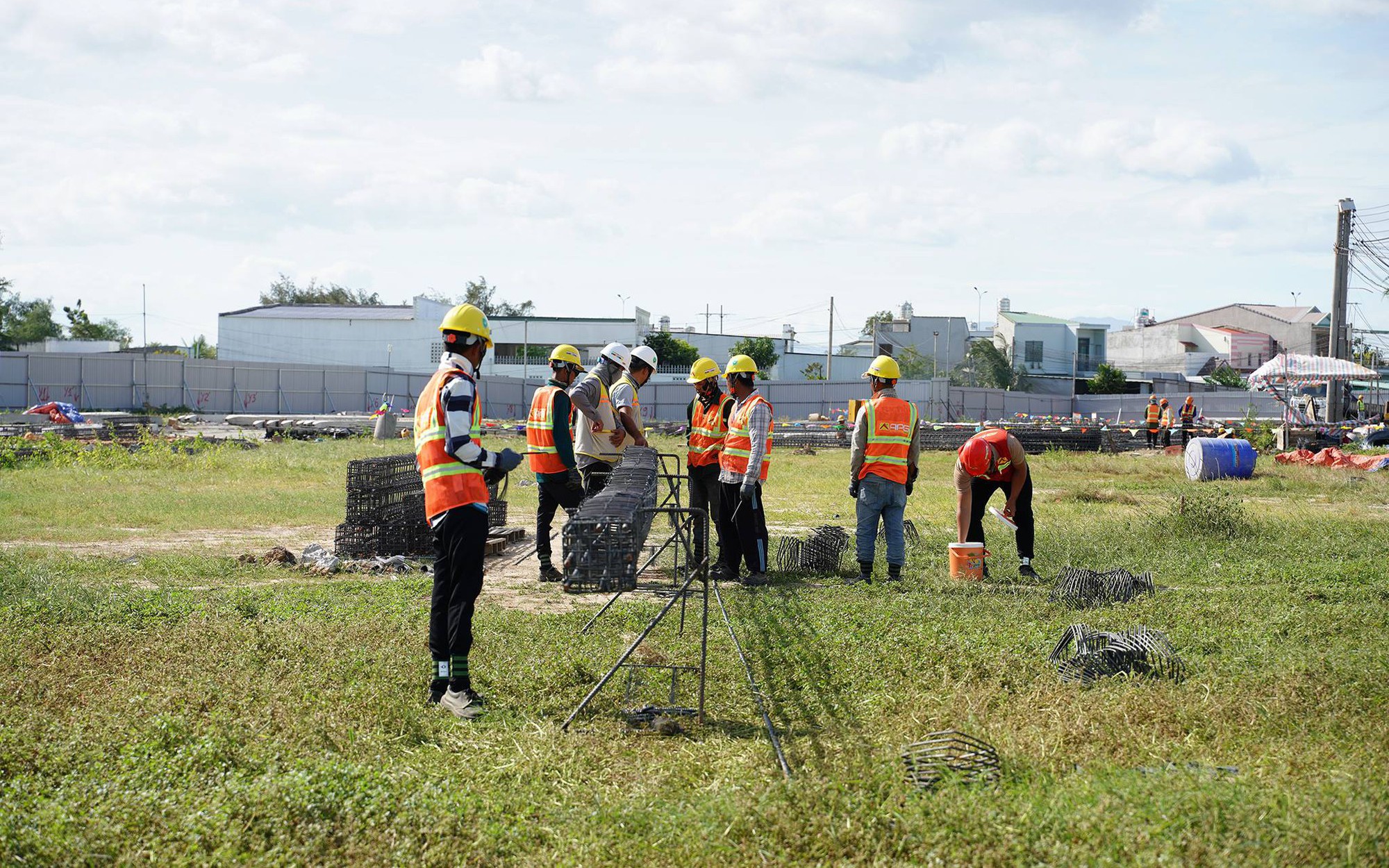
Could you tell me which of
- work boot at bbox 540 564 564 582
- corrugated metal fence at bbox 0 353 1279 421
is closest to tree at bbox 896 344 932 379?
corrugated metal fence at bbox 0 353 1279 421

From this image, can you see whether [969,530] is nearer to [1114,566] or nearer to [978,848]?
[1114,566]

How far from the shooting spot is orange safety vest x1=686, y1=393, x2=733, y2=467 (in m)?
9.98

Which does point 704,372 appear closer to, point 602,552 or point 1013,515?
point 1013,515

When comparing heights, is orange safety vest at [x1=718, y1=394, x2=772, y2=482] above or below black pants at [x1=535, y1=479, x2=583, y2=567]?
above

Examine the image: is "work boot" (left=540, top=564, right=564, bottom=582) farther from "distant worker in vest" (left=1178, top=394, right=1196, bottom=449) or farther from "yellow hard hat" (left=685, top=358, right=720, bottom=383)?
"distant worker in vest" (left=1178, top=394, right=1196, bottom=449)

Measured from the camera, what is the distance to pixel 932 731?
5.05 meters

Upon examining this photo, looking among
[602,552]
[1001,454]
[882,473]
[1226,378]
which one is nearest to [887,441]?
[882,473]

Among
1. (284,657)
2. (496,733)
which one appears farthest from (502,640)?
(496,733)

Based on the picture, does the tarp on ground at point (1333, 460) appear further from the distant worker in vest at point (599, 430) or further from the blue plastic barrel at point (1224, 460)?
the distant worker in vest at point (599, 430)

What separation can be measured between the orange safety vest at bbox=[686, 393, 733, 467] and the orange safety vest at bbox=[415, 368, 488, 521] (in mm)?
4277

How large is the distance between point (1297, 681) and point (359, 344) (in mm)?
65450

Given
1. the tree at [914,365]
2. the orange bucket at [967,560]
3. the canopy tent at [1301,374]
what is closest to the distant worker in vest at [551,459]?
the orange bucket at [967,560]

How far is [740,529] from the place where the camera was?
9523mm

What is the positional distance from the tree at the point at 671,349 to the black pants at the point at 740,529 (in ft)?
190
